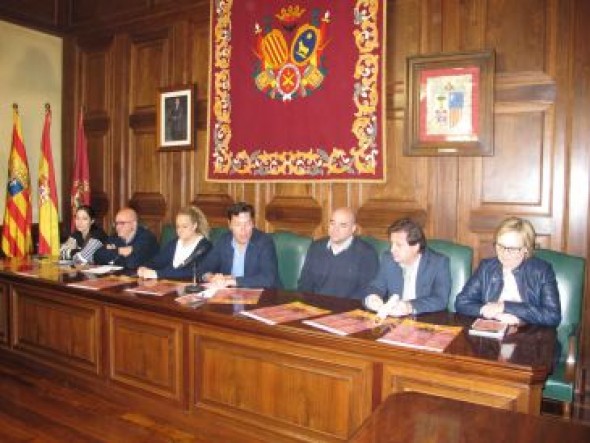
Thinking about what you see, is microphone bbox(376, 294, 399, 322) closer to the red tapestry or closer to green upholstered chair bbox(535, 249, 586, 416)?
green upholstered chair bbox(535, 249, 586, 416)

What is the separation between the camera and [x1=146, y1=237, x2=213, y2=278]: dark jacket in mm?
3124

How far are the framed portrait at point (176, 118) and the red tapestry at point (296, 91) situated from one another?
0.23m

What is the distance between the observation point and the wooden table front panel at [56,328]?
2.89m

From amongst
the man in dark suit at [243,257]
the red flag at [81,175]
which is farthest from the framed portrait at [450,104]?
the red flag at [81,175]

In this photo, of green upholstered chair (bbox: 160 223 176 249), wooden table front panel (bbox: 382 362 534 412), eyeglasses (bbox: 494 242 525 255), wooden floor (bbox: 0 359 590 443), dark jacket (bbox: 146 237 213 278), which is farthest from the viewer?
green upholstered chair (bbox: 160 223 176 249)

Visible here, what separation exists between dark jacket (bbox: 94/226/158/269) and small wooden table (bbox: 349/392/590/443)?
2.84 meters

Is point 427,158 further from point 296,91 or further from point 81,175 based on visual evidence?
point 81,175

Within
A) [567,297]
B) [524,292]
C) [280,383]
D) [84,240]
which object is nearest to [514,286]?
[524,292]

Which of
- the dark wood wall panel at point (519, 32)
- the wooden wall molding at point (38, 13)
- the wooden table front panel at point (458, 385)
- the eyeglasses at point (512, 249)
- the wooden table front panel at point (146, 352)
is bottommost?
the wooden table front panel at point (146, 352)

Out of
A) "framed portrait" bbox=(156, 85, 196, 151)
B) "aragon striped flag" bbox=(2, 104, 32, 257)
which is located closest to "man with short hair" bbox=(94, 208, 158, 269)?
"framed portrait" bbox=(156, 85, 196, 151)

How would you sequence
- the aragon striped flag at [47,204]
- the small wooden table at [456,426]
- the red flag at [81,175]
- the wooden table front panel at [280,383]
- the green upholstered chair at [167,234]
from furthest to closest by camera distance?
the red flag at [81,175] < the aragon striped flag at [47,204] < the green upholstered chair at [167,234] < the wooden table front panel at [280,383] < the small wooden table at [456,426]

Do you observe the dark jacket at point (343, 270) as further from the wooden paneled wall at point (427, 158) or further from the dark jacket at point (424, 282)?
the wooden paneled wall at point (427, 158)

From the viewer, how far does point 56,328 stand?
10.2 ft

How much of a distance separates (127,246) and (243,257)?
103 cm
